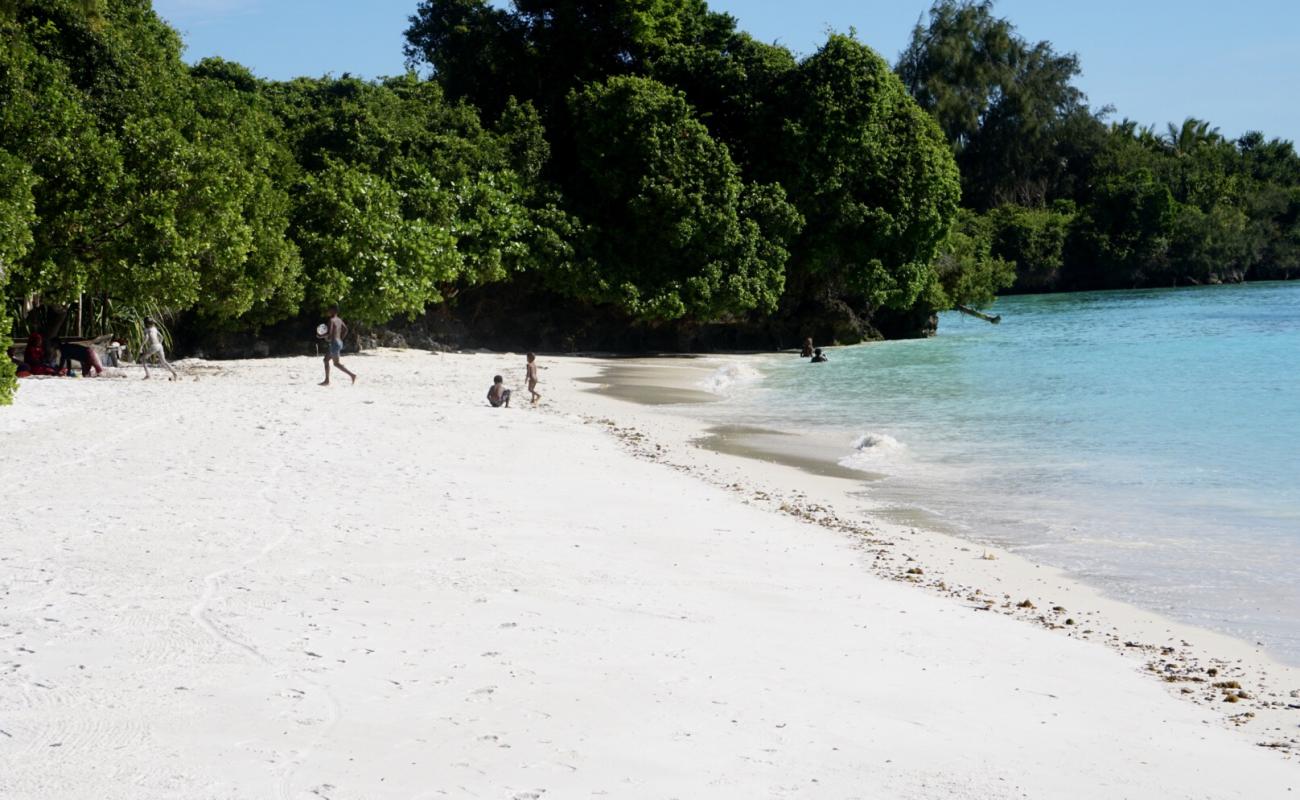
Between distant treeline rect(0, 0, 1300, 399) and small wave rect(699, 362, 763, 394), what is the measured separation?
19.3 feet

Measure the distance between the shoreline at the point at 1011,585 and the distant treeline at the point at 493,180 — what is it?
408 inches

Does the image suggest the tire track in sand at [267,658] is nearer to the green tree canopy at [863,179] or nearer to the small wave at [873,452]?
the small wave at [873,452]

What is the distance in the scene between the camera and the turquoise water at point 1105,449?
10969 millimetres

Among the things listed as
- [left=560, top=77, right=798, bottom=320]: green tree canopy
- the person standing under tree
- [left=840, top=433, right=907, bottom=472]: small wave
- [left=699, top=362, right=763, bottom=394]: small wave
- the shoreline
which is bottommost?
the shoreline

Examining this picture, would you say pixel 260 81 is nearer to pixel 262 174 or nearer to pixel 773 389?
pixel 262 174

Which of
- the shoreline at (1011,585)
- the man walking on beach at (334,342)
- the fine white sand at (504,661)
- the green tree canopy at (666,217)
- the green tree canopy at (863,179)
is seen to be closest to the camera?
the fine white sand at (504,661)

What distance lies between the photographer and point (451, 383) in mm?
24797

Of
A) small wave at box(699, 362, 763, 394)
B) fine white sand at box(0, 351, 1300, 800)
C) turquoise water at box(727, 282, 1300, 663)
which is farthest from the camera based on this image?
small wave at box(699, 362, 763, 394)

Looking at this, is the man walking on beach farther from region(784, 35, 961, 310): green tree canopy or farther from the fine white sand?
→ region(784, 35, 961, 310): green tree canopy

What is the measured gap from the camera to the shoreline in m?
7.43

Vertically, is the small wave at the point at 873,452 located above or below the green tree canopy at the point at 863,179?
below

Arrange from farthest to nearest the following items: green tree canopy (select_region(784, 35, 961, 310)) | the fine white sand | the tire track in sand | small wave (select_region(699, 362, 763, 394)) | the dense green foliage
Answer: the dense green foliage < green tree canopy (select_region(784, 35, 961, 310)) < small wave (select_region(699, 362, 763, 394)) < the fine white sand < the tire track in sand

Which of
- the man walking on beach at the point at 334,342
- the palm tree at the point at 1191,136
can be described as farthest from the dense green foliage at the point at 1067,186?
the man walking on beach at the point at 334,342

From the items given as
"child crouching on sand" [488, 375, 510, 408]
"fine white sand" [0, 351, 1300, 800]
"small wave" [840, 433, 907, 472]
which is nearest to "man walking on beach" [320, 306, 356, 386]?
"child crouching on sand" [488, 375, 510, 408]
